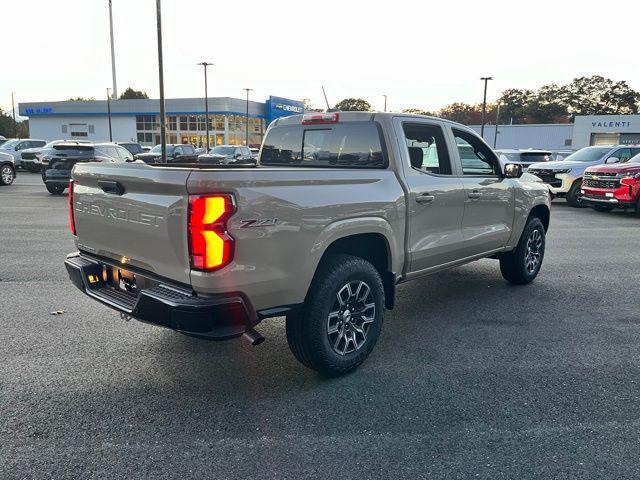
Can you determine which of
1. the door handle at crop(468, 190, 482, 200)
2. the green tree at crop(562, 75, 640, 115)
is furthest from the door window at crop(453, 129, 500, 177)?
the green tree at crop(562, 75, 640, 115)

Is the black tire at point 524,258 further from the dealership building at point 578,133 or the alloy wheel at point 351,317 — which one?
the dealership building at point 578,133

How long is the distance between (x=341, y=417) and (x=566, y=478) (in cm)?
128

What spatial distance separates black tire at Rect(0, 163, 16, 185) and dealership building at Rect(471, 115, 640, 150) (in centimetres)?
4917

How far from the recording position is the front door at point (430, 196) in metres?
4.32

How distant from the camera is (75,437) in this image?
296 cm

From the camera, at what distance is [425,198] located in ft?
14.3

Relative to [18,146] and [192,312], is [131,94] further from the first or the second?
[192,312]

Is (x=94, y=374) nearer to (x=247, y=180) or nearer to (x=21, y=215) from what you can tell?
(x=247, y=180)

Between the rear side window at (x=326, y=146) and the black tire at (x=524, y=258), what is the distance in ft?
8.84

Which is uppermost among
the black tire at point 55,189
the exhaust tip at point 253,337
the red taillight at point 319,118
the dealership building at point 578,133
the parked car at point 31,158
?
the dealership building at point 578,133

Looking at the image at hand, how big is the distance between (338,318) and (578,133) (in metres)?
63.8

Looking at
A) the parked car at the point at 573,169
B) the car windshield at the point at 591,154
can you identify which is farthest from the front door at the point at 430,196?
the car windshield at the point at 591,154

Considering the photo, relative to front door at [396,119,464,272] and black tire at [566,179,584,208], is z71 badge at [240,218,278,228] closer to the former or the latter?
front door at [396,119,464,272]

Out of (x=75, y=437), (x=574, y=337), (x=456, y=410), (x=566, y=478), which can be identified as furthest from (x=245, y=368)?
(x=574, y=337)
